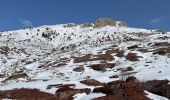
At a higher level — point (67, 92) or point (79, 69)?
point (79, 69)

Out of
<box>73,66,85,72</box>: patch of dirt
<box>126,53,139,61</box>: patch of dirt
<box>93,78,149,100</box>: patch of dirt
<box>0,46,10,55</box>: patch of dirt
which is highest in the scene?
<box>0,46,10,55</box>: patch of dirt

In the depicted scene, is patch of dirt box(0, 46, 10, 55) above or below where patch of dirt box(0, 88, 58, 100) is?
above

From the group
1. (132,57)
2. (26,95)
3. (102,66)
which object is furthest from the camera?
(132,57)

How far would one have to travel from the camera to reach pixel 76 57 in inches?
3091

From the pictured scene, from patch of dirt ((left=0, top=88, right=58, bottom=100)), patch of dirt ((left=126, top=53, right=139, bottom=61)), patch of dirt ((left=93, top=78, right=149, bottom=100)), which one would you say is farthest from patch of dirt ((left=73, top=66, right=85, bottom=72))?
patch of dirt ((left=93, top=78, right=149, bottom=100))

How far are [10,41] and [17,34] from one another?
51.9 feet

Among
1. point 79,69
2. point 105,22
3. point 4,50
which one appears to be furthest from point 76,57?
point 105,22

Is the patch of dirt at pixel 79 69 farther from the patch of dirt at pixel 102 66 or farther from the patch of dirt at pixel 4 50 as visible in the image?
the patch of dirt at pixel 4 50

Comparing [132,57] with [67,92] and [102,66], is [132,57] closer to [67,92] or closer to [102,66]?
[102,66]

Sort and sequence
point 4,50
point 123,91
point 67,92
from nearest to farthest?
1. point 123,91
2. point 67,92
3. point 4,50

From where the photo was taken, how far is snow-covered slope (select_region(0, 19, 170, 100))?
1921 inches

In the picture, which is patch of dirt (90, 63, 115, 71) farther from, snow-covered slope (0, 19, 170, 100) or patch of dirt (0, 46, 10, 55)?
patch of dirt (0, 46, 10, 55)

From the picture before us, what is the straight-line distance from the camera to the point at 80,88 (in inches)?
1571

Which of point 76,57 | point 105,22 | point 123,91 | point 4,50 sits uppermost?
point 105,22
